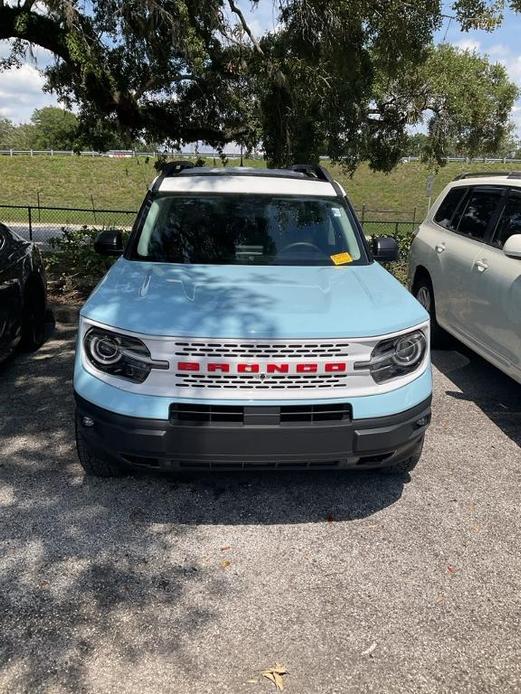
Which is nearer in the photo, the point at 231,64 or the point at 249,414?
the point at 249,414

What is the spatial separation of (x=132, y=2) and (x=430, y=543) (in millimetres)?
7692

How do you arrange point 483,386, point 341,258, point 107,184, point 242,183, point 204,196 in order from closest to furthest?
point 341,258
point 204,196
point 242,183
point 483,386
point 107,184

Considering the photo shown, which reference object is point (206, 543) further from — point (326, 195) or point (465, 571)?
point (326, 195)

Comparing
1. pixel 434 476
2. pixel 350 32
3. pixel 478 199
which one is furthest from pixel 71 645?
pixel 350 32

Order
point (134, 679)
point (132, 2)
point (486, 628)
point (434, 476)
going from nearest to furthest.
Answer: point (134, 679) < point (486, 628) < point (434, 476) < point (132, 2)

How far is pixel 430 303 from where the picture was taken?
6.21 meters

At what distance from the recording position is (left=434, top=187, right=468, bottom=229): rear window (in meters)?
5.85

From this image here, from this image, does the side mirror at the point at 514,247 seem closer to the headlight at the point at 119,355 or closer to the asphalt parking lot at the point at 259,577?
the asphalt parking lot at the point at 259,577

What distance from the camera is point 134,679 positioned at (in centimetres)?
222

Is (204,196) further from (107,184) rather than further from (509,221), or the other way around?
(107,184)

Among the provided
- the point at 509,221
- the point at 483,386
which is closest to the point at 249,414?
the point at 509,221

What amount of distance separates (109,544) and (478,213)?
423 cm

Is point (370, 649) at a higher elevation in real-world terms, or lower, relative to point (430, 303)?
lower

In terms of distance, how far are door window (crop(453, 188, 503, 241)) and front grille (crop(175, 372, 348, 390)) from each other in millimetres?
2990
